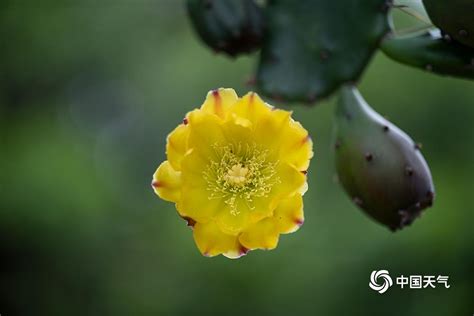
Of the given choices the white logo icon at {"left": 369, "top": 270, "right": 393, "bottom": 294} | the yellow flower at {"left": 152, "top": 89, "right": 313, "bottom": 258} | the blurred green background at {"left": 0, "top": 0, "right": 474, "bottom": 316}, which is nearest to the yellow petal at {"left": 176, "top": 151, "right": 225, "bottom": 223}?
the yellow flower at {"left": 152, "top": 89, "right": 313, "bottom": 258}

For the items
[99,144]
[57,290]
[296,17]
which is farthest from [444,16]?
[57,290]

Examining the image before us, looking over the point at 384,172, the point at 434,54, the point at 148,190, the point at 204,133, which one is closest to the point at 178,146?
the point at 204,133

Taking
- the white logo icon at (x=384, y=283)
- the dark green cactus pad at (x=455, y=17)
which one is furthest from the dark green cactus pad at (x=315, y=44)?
the white logo icon at (x=384, y=283)

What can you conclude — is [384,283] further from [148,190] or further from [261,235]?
[148,190]

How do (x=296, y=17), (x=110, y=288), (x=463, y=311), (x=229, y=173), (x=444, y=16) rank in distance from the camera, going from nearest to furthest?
(x=229, y=173)
(x=444, y=16)
(x=296, y=17)
(x=463, y=311)
(x=110, y=288)

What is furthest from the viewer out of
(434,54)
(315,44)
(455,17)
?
(315,44)

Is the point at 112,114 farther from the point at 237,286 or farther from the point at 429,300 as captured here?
the point at 429,300

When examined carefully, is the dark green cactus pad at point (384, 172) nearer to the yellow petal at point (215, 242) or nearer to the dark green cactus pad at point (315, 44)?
the dark green cactus pad at point (315, 44)
